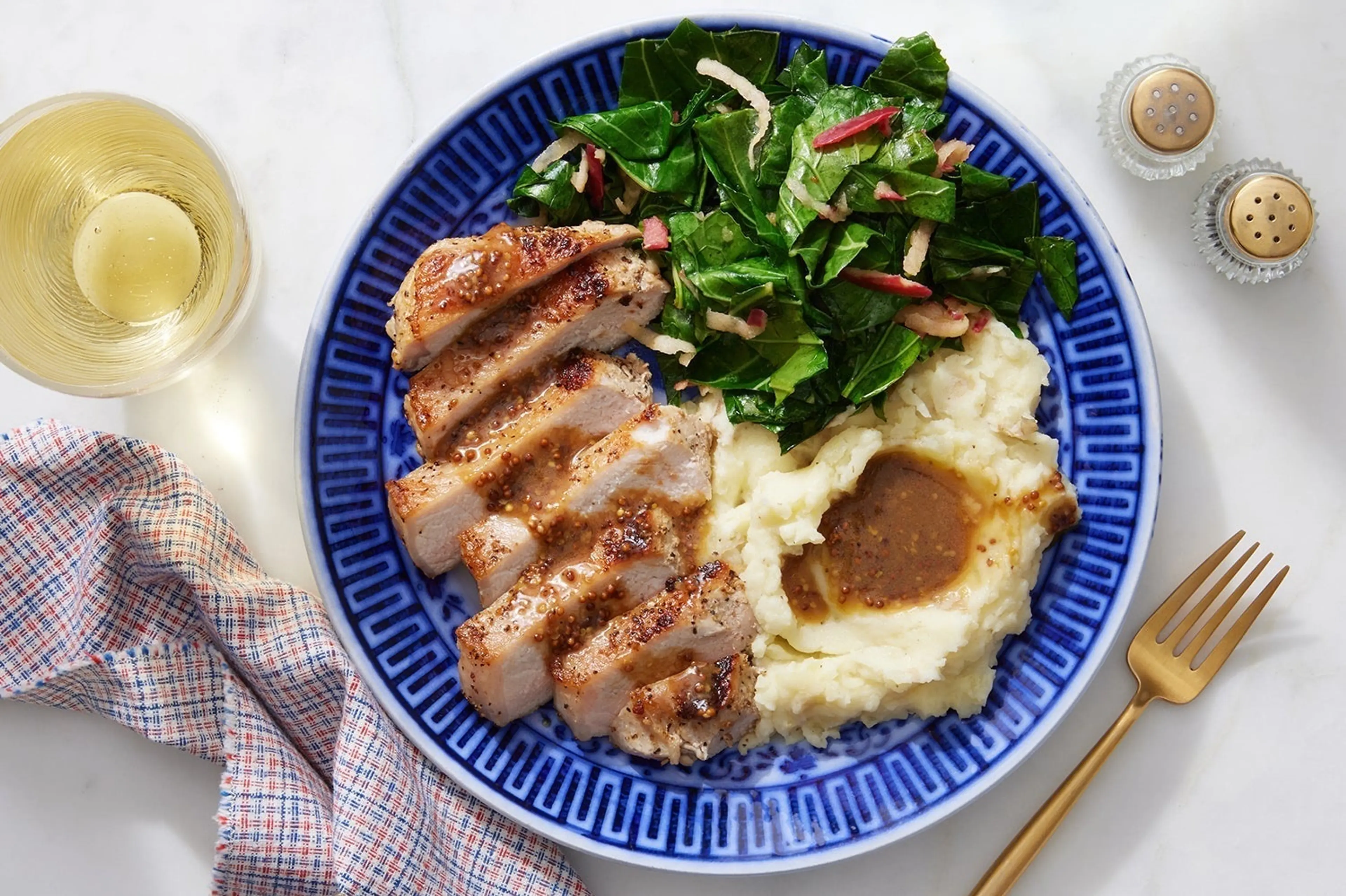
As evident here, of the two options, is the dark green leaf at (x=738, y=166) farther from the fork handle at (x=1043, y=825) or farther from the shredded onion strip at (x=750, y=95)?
the fork handle at (x=1043, y=825)

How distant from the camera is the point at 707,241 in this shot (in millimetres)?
4121

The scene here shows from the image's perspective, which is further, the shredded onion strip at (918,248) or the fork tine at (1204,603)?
the fork tine at (1204,603)

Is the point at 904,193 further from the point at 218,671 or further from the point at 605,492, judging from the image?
the point at 218,671

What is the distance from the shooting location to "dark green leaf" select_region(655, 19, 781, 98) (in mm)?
4062

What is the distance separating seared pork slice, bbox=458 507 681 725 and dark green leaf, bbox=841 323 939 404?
3.17 feet

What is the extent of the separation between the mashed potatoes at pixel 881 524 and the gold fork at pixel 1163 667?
622mm

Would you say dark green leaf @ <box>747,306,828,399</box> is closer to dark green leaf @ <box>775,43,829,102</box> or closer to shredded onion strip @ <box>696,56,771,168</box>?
shredded onion strip @ <box>696,56,771,168</box>

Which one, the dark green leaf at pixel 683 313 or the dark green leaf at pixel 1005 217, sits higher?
the dark green leaf at pixel 1005 217

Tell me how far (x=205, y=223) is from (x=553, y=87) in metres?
1.56

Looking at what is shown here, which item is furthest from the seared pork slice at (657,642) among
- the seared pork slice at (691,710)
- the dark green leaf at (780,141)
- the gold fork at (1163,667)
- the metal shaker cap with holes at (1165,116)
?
the metal shaker cap with holes at (1165,116)

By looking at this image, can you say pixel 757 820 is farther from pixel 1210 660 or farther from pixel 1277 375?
pixel 1277 375

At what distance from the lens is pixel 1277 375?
454 centimetres

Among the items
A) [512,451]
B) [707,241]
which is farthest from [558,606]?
[707,241]

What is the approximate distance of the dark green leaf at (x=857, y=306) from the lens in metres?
4.06
